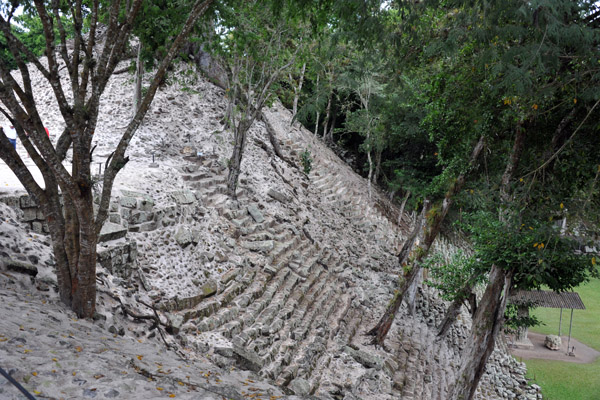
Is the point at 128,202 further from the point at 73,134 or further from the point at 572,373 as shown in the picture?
the point at 572,373

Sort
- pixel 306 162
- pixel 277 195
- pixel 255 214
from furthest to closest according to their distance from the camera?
pixel 306 162 < pixel 277 195 < pixel 255 214

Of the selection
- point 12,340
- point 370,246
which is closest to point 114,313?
point 12,340

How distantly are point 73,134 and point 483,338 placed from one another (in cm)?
726

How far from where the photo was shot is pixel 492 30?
605 cm

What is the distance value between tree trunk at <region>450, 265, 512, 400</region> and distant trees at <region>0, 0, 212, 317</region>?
6309 mm

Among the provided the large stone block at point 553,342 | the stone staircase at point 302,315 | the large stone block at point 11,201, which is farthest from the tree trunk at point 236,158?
the large stone block at point 553,342

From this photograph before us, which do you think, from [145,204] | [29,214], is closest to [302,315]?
[145,204]

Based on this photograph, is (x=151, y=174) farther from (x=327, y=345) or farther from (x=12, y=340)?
(x=12, y=340)

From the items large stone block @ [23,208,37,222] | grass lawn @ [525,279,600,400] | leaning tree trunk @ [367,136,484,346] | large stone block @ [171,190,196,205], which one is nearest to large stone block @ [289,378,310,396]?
leaning tree trunk @ [367,136,484,346]

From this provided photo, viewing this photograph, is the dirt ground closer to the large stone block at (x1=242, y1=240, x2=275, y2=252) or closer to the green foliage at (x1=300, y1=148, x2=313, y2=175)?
the green foliage at (x1=300, y1=148, x2=313, y2=175)

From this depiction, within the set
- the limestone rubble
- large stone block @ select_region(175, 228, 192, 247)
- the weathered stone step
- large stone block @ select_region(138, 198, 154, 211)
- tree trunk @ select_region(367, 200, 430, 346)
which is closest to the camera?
the limestone rubble

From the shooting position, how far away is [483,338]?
25.5 ft

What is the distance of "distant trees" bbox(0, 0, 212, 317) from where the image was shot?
181 inches

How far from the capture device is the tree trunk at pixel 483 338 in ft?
25.4
